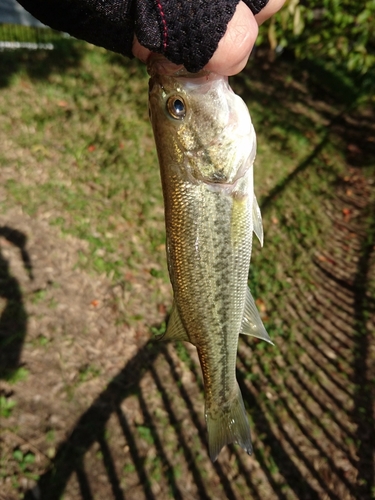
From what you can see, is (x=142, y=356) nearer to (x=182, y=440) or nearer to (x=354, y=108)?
(x=182, y=440)

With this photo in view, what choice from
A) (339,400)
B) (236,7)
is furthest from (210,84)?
(339,400)

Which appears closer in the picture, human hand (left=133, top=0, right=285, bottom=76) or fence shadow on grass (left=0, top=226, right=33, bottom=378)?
human hand (left=133, top=0, right=285, bottom=76)

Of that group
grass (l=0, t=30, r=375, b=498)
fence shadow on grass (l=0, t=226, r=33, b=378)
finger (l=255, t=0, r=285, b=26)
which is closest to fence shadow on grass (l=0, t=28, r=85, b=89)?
grass (l=0, t=30, r=375, b=498)

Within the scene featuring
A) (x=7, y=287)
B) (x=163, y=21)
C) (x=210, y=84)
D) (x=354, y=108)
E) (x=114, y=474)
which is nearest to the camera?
(x=163, y=21)

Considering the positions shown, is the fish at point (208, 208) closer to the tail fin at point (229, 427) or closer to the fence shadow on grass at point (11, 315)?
the tail fin at point (229, 427)

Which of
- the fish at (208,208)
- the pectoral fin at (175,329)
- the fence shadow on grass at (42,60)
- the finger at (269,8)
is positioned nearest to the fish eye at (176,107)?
the fish at (208,208)

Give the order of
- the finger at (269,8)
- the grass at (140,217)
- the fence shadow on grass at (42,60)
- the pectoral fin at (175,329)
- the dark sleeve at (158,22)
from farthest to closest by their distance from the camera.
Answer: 1. the fence shadow on grass at (42,60)
2. the grass at (140,217)
3. the pectoral fin at (175,329)
4. the finger at (269,8)
5. the dark sleeve at (158,22)

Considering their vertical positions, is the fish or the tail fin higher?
the fish

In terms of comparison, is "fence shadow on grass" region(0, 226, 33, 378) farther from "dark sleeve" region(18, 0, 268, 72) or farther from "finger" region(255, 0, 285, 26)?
"finger" region(255, 0, 285, 26)
